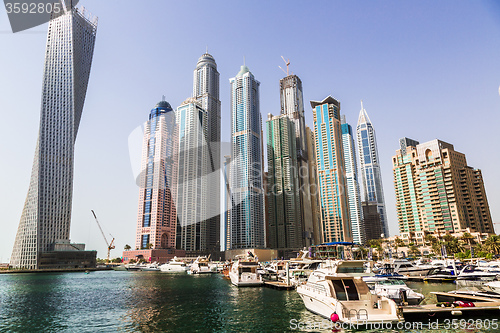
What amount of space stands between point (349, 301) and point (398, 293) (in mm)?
12267

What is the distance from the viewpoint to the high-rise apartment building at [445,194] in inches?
6629

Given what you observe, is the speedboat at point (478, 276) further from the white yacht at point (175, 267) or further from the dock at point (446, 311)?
the white yacht at point (175, 267)

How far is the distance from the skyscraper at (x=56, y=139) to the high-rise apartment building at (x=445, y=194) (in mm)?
212891

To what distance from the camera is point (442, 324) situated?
86.6 ft

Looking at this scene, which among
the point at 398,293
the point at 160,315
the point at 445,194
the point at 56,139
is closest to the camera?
the point at 160,315

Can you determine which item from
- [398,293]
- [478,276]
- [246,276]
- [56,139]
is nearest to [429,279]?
[478,276]

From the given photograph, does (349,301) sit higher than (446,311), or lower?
higher

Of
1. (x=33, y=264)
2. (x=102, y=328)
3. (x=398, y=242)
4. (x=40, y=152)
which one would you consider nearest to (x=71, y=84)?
(x=40, y=152)

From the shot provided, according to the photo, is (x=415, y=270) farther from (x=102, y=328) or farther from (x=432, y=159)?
(x=432, y=159)

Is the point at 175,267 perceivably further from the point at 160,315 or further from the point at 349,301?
the point at 349,301

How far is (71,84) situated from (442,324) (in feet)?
662

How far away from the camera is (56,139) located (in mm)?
168625

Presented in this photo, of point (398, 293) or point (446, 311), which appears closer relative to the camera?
point (446, 311)

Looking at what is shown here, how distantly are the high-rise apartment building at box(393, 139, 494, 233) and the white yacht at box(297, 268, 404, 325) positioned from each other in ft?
560
